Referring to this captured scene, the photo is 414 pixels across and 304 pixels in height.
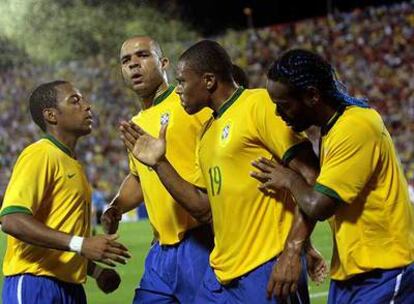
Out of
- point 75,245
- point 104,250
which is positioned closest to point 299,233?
point 104,250

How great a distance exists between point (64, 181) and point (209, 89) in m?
1.08

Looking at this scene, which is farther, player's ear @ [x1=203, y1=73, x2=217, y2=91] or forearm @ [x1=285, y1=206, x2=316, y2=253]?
player's ear @ [x1=203, y1=73, x2=217, y2=91]

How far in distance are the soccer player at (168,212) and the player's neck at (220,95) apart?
76cm

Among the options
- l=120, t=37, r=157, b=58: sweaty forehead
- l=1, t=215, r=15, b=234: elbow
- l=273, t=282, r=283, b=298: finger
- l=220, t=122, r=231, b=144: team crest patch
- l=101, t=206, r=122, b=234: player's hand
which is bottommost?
l=101, t=206, r=122, b=234: player's hand

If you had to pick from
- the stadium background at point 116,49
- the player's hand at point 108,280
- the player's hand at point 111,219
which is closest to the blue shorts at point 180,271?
the player's hand at point 108,280

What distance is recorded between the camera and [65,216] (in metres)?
5.40

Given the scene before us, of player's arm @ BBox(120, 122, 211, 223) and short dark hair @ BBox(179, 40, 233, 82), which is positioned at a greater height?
short dark hair @ BBox(179, 40, 233, 82)

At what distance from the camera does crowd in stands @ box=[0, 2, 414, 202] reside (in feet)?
86.6

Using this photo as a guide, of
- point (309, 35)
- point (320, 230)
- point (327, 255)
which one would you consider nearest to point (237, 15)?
point (309, 35)

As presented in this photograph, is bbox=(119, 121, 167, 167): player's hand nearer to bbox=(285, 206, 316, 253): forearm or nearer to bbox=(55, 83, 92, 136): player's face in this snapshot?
bbox=(55, 83, 92, 136): player's face

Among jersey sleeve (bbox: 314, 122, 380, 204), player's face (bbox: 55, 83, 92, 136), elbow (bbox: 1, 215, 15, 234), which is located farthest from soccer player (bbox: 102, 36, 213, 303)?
jersey sleeve (bbox: 314, 122, 380, 204)

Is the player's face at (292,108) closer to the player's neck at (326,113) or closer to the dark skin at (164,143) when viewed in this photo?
the player's neck at (326,113)

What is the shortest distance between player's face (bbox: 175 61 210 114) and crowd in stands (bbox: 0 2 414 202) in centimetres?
1843

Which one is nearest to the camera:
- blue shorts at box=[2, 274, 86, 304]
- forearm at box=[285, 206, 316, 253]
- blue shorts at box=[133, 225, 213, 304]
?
forearm at box=[285, 206, 316, 253]
